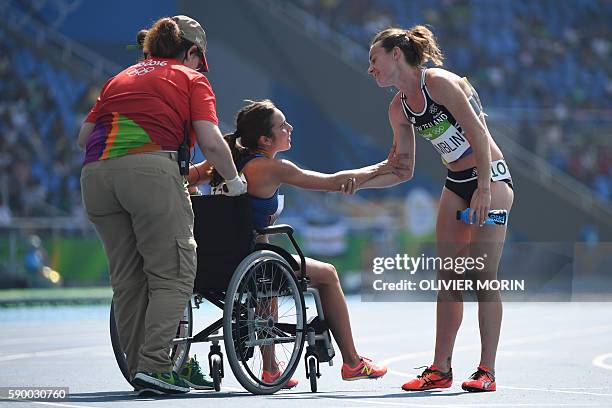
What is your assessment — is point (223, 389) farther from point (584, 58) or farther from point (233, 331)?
point (584, 58)

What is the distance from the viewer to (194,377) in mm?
7316

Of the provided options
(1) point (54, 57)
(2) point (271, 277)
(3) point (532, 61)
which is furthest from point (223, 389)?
(3) point (532, 61)

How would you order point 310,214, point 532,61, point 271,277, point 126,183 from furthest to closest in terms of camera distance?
point 532,61 < point 310,214 < point 271,277 < point 126,183

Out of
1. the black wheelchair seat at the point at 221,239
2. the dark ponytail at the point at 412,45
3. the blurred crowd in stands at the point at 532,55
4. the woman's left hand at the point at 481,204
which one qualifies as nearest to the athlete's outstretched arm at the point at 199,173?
the black wheelchair seat at the point at 221,239

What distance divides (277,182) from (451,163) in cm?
96

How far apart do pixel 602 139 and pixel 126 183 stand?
75.5 ft

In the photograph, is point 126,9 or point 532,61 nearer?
point 126,9

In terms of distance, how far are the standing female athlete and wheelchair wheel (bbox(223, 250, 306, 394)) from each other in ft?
2.36

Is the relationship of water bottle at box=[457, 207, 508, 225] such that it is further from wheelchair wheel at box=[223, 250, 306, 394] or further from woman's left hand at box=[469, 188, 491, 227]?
wheelchair wheel at box=[223, 250, 306, 394]

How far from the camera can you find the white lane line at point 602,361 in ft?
30.6

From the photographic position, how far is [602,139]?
93.4 ft

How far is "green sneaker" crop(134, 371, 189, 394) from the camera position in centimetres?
653

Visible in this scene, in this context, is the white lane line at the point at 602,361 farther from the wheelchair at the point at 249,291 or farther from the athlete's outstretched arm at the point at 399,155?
the wheelchair at the point at 249,291

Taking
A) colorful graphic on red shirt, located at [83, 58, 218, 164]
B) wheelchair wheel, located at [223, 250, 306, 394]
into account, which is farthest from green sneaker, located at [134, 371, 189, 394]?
colorful graphic on red shirt, located at [83, 58, 218, 164]
